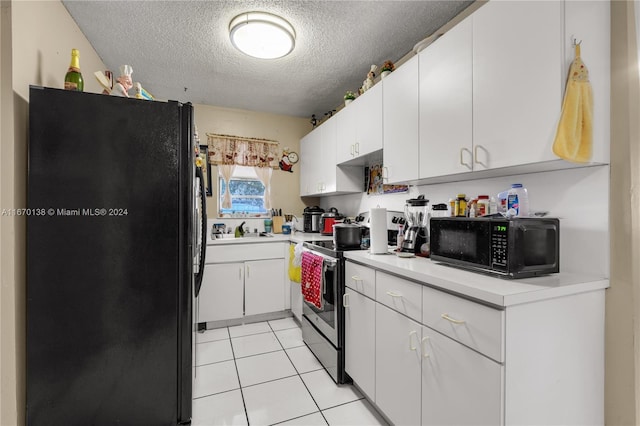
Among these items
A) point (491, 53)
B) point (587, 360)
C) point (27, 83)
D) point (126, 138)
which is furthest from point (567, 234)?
point (27, 83)

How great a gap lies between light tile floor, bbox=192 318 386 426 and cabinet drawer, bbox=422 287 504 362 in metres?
0.89

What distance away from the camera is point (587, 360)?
3.76ft

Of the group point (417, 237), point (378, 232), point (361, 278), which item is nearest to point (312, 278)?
point (361, 278)

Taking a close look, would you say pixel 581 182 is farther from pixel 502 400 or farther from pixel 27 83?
pixel 27 83

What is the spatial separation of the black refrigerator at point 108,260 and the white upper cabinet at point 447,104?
4.60ft

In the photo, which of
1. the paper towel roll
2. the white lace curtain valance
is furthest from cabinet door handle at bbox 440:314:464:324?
the white lace curtain valance

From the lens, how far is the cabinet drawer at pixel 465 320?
985 millimetres

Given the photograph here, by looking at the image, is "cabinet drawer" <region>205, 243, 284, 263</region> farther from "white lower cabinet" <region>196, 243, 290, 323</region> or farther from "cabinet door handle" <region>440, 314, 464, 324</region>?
A: "cabinet door handle" <region>440, 314, 464, 324</region>

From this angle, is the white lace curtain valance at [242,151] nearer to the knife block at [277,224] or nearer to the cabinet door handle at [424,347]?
the knife block at [277,224]

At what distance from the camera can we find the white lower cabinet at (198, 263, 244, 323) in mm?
2922

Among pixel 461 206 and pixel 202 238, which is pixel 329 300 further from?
pixel 461 206

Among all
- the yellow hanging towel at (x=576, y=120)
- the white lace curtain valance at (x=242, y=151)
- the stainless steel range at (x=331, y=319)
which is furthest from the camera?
the white lace curtain valance at (x=242, y=151)

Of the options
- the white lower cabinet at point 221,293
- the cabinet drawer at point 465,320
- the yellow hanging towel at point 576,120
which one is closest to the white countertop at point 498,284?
the cabinet drawer at point 465,320

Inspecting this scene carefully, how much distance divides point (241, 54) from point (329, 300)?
215cm
